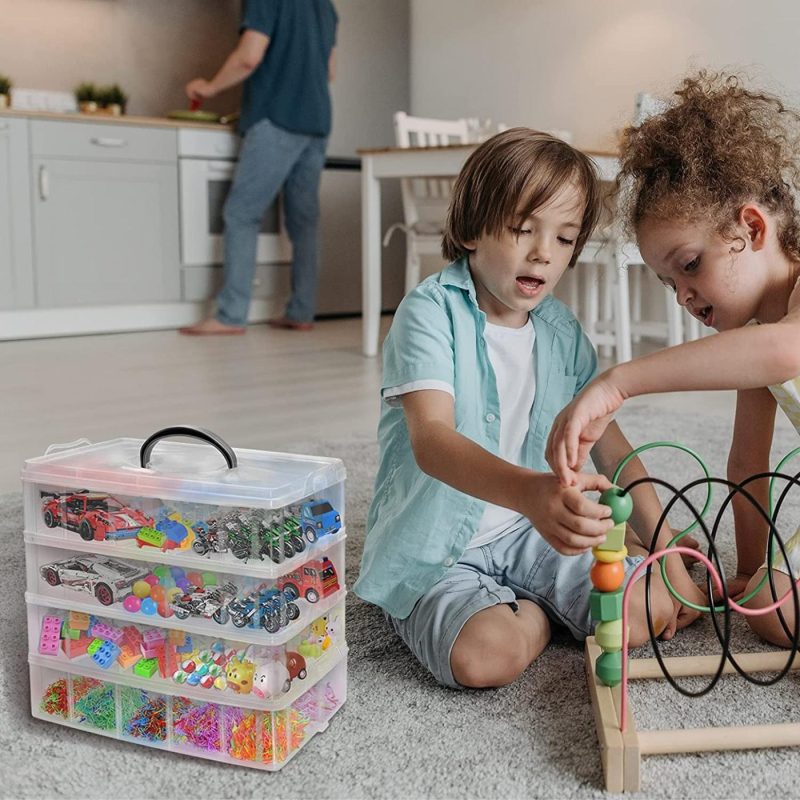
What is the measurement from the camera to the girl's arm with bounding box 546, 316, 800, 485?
0.85m

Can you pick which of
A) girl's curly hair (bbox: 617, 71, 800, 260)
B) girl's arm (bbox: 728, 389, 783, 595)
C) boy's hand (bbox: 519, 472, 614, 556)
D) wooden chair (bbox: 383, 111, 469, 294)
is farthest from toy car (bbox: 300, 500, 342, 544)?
wooden chair (bbox: 383, 111, 469, 294)

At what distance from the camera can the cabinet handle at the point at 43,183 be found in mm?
4039

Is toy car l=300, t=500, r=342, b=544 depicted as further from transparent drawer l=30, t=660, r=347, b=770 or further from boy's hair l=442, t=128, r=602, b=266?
boy's hair l=442, t=128, r=602, b=266

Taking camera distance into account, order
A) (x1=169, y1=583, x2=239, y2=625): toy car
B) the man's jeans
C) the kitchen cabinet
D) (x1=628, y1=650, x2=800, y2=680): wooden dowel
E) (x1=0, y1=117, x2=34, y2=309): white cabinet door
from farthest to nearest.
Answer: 1. the man's jeans
2. the kitchen cabinet
3. (x1=0, y1=117, x2=34, y2=309): white cabinet door
4. (x1=628, y1=650, x2=800, y2=680): wooden dowel
5. (x1=169, y1=583, x2=239, y2=625): toy car

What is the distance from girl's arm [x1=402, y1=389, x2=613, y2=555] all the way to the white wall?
8.77 feet

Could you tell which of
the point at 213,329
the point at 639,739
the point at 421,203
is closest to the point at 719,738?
the point at 639,739

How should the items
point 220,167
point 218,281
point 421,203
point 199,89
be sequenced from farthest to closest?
point 218,281 < point 220,167 < point 199,89 < point 421,203

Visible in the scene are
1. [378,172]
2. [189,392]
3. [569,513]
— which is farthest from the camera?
[378,172]

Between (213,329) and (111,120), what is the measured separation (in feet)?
3.06

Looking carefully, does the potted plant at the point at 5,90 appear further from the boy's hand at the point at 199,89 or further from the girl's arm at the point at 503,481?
the girl's arm at the point at 503,481

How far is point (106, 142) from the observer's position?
4191mm

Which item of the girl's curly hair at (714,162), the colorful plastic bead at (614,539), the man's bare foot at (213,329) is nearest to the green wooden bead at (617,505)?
the colorful plastic bead at (614,539)

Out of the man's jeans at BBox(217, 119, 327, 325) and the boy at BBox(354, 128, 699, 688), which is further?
the man's jeans at BBox(217, 119, 327, 325)

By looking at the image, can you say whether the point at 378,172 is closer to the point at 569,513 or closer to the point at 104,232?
the point at 104,232
